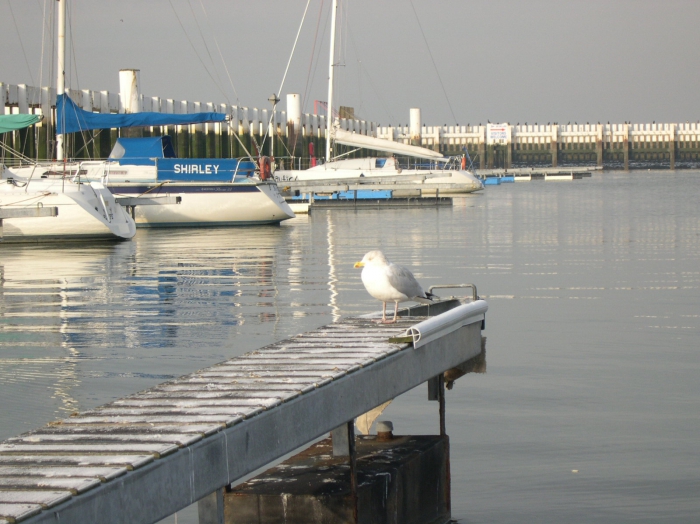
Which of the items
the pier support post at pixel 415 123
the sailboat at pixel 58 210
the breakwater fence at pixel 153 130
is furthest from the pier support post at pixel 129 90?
the pier support post at pixel 415 123

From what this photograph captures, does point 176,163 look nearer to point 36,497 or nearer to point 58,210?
point 58,210

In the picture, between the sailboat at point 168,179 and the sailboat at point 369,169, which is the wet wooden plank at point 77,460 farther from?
the sailboat at point 369,169

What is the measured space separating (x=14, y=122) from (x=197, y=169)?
5526mm

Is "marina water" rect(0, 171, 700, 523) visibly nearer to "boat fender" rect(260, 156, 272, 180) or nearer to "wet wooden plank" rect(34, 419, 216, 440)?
"wet wooden plank" rect(34, 419, 216, 440)

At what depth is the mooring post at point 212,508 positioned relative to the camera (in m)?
4.93

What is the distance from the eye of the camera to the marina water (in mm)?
7082

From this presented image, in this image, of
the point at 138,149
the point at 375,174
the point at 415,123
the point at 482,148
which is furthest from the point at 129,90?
the point at 482,148

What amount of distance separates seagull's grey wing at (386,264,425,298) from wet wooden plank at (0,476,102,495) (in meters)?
3.52

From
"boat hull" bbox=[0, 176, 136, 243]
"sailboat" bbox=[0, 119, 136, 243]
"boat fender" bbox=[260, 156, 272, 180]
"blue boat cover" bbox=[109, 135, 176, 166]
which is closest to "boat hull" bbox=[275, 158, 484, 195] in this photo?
"boat fender" bbox=[260, 156, 272, 180]

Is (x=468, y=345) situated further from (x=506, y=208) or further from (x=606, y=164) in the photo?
(x=606, y=164)

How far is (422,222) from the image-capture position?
3450cm

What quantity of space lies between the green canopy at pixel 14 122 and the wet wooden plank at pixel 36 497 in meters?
26.2

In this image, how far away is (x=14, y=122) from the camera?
2891 cm

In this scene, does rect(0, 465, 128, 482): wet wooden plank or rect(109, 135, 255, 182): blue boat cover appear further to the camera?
rect(109, 135, 255, 182): blue boat cover
